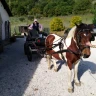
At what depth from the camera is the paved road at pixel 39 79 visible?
7.47 meters

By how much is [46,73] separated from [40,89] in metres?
1.97

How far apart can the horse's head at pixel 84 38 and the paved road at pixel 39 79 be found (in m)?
1.36

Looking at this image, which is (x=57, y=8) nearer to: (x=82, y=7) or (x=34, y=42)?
(x=82, y=7)

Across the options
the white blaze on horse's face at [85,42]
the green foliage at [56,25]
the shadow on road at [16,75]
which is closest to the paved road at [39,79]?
the shadow on road at [16,75]

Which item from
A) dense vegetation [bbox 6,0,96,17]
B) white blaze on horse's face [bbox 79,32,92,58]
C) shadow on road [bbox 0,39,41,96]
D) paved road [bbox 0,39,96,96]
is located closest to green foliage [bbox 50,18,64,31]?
shadow on road [bbox 0,39,41,96]

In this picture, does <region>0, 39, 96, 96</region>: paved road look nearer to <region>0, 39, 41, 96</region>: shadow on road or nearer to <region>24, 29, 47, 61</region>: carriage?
<region>0, 39, 41, 96</region>: shadow on road

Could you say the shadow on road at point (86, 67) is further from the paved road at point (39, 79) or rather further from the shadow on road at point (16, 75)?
the shadow on road at point (16, 75)

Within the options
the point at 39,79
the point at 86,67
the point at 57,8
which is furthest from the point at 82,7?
the point at 39,79

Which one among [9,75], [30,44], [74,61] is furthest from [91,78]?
[30,44]

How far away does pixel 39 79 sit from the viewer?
29.0 feet

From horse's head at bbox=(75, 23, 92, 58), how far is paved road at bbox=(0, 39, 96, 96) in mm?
1365

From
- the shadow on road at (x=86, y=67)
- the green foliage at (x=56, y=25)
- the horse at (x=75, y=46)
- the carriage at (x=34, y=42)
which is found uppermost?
the horse at (x=75, y=46)

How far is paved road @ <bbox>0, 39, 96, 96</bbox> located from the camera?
7.47 meters

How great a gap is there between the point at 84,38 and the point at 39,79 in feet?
9.15
